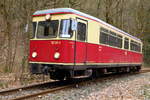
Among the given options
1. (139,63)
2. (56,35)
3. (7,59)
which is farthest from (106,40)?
(139,63)

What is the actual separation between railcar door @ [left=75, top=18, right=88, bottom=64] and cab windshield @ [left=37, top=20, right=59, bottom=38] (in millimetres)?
968

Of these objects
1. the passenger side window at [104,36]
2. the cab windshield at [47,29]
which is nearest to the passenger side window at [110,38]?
the passenger side window at [104,36]

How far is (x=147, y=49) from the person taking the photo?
33.5m

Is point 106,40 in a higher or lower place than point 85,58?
higher

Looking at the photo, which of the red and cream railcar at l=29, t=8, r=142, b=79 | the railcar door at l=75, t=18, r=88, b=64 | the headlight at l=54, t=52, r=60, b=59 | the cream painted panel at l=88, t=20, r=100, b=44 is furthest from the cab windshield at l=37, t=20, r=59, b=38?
the cream painted panel at l=88, t=20, r=100, b=44

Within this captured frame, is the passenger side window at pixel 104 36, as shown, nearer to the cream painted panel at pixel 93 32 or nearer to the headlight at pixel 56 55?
the cream painted panel at pixel 93 32

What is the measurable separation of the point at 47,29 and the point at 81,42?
1.59 meters

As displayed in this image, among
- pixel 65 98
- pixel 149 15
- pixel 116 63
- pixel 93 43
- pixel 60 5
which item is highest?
pixel 149 15

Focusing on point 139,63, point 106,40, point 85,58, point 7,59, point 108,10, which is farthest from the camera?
point 108,10

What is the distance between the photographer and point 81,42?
945 cm

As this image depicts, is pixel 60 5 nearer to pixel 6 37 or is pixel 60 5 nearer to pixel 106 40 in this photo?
pixel 6 37

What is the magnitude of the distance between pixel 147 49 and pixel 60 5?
839 inches

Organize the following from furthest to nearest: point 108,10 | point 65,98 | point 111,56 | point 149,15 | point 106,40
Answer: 1. point 149,15
2. point 108,10
3. point 111,56
4. point 106,40
5. point 65,98

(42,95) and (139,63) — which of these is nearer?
(42,95)
